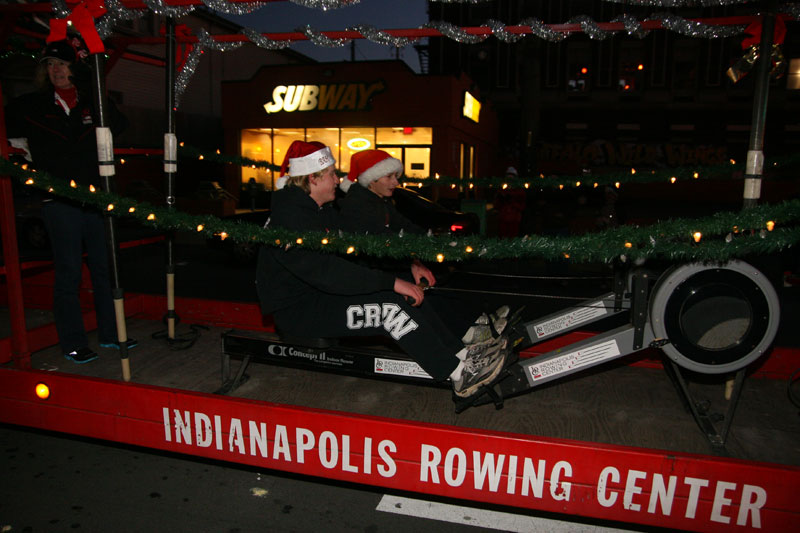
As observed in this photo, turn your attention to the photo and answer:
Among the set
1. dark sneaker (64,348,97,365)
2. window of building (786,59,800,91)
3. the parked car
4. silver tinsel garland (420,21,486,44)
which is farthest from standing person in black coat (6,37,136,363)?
window of building (786,59,800,91)

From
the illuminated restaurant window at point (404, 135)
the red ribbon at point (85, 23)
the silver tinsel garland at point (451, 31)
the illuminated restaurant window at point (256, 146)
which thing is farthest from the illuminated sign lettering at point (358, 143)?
the red ribbon at point (85, 23)

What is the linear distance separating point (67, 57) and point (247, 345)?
214cm

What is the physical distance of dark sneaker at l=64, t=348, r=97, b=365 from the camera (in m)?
3.69

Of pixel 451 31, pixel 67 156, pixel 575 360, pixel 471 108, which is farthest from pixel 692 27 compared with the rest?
pixel 471 108

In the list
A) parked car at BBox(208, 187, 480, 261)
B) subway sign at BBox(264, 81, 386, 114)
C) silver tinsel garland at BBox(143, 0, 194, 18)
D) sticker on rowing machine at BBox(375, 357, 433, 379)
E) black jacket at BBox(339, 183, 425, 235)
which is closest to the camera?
sticker on rowing machine at BBox(375, 357, 433, 379)

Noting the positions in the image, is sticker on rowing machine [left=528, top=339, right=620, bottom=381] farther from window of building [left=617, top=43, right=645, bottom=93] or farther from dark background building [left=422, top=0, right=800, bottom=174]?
window of building [left=617, top=43, right=645, bottom=93]

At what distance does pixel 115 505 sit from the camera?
2.84 meters

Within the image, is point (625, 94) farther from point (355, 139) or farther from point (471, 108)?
point (355, 139)

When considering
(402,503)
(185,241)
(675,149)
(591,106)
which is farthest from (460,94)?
(402,503)

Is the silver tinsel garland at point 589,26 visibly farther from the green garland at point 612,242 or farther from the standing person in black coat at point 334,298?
the standing person in black coat at point 334,298

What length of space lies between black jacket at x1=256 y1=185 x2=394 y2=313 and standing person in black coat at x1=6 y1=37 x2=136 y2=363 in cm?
134

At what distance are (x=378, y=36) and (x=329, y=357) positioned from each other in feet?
6.91

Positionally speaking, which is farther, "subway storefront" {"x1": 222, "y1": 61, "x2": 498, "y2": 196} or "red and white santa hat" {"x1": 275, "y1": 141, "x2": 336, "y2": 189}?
"subway storefront" {"x1": 222, "y1": 61, "x2": 498, "y2": 196}

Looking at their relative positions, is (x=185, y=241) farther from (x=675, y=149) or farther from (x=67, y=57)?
(x=675, y=149)
